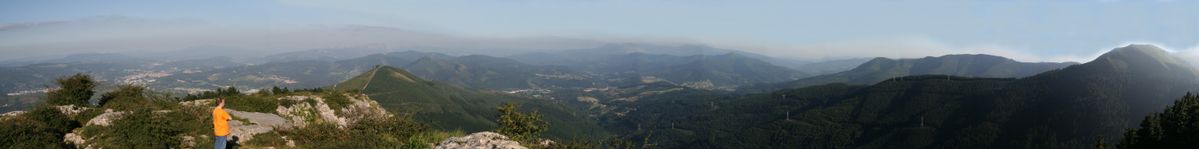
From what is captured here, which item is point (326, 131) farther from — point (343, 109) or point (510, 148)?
point (343, 109)

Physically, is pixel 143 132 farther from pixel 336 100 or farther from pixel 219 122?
pixel 336 100

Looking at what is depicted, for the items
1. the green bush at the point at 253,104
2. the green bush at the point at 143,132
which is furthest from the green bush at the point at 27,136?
the green bush at the point at 253,104

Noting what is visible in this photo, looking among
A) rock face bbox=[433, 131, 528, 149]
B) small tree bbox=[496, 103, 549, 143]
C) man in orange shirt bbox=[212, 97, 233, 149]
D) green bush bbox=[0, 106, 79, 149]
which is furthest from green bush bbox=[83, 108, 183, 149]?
small tree bbox=[496, 103, 549, 143]

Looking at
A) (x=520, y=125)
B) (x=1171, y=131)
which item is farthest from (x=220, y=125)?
(x=1171, y=131)

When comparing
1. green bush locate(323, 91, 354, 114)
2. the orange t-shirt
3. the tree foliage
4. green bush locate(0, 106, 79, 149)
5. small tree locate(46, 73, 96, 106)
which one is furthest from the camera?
the tree foliage

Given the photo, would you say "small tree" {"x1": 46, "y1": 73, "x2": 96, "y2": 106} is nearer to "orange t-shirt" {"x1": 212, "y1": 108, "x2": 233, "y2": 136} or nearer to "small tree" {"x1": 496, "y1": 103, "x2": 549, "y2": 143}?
"orange t-shirt" {"x1": 212, "y1": 108, "x2": 233, "y2": 136}

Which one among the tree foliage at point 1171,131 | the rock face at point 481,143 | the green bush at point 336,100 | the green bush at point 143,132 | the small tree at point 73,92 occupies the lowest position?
the tree foliage at point 1171,131

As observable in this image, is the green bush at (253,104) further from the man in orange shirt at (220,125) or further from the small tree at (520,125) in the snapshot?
the small tree at (520,125)

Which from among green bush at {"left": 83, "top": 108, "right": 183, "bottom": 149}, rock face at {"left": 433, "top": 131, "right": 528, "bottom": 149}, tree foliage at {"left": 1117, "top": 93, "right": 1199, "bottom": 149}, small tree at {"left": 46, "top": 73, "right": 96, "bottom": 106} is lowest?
tree foliage at {"left": 1117, "top": 93, "right": 1199, "bottom": 149}
